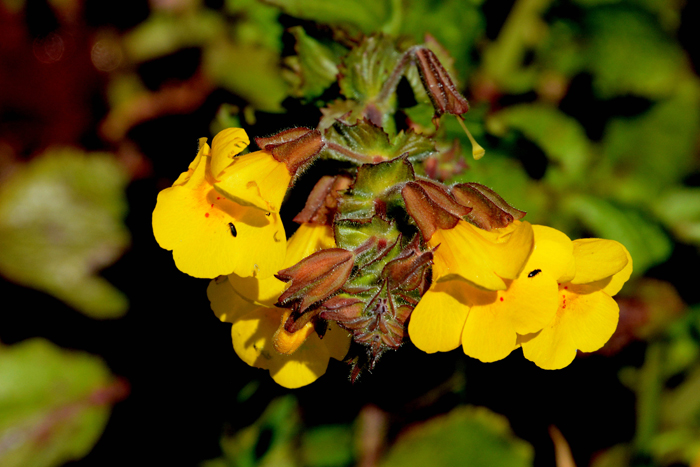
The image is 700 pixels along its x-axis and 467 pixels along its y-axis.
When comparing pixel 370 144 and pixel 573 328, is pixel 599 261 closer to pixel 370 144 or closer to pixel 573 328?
pixel 573 328

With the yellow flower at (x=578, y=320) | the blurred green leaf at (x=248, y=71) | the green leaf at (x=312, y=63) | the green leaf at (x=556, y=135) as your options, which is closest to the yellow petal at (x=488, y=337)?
the yellow flower at (x=578, y=320)

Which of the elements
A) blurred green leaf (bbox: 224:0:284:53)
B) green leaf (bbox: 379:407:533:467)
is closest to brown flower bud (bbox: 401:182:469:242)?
blurred green leaf (bbox: 224:0:284:53)

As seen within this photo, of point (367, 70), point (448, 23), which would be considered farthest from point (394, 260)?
point (448, 23)

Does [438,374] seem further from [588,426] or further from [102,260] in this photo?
[102,260]

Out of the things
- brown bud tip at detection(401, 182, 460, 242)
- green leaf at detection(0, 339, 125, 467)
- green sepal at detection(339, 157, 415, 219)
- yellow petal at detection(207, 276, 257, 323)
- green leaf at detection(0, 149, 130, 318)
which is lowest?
green leaf at detection(0, 339, 125, 467)

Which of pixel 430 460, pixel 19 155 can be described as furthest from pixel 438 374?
pixel 19 155

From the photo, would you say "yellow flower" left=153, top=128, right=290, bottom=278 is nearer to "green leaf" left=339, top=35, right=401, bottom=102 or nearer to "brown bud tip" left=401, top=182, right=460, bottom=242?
"brown bud tip" left=401, top=182, right=460, bottom=242
